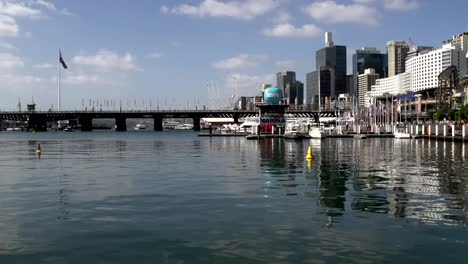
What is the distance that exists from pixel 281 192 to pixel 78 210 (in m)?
13.4

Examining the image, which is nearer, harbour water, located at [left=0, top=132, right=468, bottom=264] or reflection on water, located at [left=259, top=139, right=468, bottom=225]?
harbour water, located at [left=0, top=132, right=468, bottom=264]

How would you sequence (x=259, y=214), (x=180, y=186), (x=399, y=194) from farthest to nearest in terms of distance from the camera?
(x=180, y=186), (x=399, y=194), (x=259, y=214)

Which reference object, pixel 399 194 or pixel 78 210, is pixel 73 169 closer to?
pixel 78 210

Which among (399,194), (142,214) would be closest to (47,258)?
(142,214)

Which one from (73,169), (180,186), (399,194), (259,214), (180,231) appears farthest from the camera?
(73,169)

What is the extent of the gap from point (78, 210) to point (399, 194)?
65.3 ft

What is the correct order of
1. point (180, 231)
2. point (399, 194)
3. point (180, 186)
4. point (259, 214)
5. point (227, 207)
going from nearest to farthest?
point (180, 231) < point (259, 214) < point (227, 207) < point (399, 194) < point (180, 186)

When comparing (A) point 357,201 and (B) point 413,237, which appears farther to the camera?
(A) point 357,201

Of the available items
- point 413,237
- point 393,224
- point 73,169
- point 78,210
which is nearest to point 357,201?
point 393,224

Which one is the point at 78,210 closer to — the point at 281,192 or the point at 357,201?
the point at 281,192

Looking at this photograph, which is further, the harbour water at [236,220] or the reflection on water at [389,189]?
the reflection on water at [389,189]

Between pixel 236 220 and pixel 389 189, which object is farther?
pixel 389 189

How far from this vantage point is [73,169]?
5172 centimetres

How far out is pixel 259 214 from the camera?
973 inches
